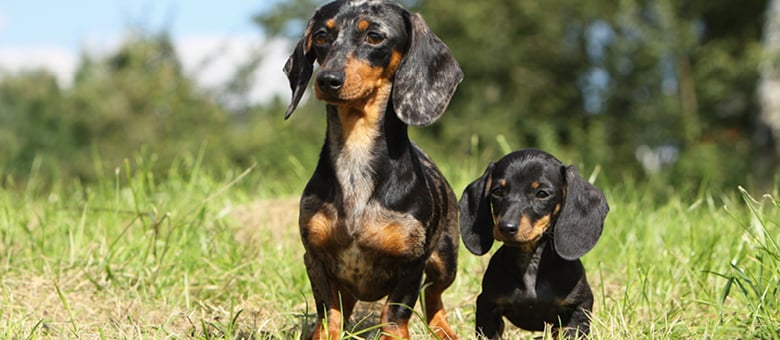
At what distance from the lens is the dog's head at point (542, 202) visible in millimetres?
3687

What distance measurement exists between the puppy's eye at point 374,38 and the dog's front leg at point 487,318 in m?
1.19

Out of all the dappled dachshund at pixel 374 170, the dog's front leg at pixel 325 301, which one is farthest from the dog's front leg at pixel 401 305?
the dog's front leg at pixel 325 301

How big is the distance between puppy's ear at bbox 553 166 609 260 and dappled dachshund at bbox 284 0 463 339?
551mm

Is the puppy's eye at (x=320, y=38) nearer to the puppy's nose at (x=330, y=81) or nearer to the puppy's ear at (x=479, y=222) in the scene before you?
the puppy's nose at (x=330, y=81)

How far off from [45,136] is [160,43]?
13.8 ft

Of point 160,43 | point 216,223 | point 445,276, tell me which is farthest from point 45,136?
point 445,276

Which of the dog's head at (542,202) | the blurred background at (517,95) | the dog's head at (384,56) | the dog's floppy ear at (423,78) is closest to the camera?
the dog's head at (384,56)

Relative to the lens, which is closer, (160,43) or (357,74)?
(357,74)

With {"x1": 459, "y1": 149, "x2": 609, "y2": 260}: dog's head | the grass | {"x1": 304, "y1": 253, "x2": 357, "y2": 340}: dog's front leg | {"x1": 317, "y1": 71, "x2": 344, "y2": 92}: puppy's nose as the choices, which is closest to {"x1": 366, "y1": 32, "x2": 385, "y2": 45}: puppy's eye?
{"x1": 317, "y1": 71, "x2": 344, "y2": 92}: puppy's nose

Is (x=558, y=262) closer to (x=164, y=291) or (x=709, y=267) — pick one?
(x=709, y=267)

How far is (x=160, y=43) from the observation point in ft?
69.7

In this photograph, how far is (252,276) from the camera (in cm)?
502

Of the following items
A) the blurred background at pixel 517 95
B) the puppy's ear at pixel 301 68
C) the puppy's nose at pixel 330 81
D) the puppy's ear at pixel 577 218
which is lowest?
the blurred background at pixel 517 95

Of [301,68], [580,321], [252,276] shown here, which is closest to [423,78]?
[301,68]
